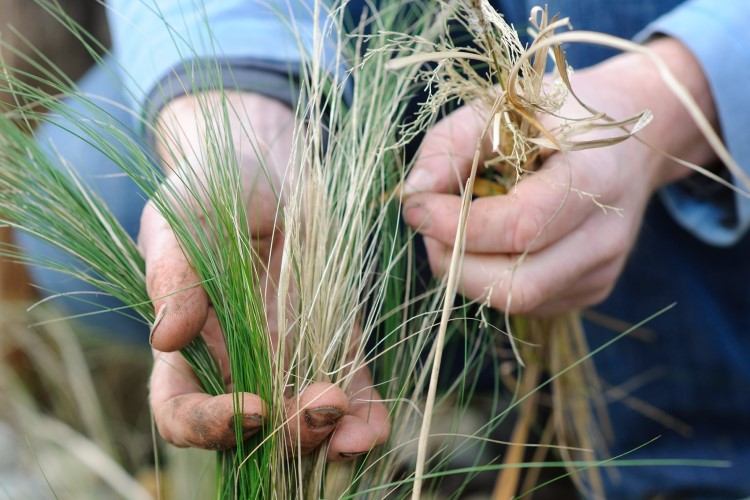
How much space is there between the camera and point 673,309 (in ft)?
3.22

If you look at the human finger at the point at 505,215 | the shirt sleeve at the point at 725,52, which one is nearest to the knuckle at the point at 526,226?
the human finger at the point at 505,215

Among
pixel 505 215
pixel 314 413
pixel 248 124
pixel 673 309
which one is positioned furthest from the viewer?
pixel 673 309

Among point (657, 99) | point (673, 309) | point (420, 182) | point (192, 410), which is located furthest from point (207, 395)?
point (673, 309)

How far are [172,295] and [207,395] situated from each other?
0.07 metres

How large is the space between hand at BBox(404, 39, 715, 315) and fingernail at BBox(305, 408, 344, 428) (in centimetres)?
15

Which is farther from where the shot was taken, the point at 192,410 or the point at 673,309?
the point at 673,309

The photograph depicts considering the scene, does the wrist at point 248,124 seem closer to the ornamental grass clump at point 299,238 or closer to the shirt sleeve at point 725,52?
the ornamental grass clump at point 299,238

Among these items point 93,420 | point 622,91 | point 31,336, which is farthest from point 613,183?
point 31,336

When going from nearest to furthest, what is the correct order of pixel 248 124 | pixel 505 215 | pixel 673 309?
pixel 505 215 → pixel 248 124 → pixel 673 309

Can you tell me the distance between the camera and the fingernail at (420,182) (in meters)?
0.61

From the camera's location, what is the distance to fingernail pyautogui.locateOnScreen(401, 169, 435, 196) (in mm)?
611

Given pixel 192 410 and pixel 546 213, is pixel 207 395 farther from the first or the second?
pixel 546 213

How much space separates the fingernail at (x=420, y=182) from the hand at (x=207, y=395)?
0.11 metres

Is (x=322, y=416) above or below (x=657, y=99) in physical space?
below
